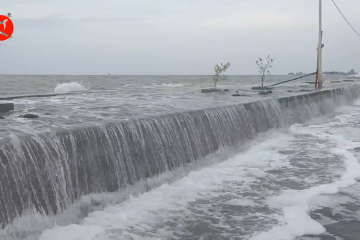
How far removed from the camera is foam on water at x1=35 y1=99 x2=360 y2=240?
17.4 feet

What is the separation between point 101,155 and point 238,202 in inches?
95.7

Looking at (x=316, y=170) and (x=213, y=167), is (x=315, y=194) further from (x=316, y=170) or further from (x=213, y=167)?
(x=213, y=167)

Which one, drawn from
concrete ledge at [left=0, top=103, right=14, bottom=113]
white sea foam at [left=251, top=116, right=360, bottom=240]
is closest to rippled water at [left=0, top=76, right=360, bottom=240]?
white sea foam at [left=251, top=116, right=360, bottom=240]

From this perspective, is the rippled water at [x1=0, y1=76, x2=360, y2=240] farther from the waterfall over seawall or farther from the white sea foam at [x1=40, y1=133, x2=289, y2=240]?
the waterfall over seawall

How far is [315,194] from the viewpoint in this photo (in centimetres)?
680

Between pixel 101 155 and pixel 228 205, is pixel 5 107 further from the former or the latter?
pixel 228 205

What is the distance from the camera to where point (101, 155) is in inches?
266

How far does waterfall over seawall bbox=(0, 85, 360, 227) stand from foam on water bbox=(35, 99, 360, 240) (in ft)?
1.41

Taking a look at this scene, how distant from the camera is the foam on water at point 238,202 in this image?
5309 mm

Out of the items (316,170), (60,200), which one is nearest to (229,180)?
(316,170)

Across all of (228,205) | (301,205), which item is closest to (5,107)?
(228,205)

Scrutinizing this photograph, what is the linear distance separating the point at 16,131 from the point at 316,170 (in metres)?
6.02

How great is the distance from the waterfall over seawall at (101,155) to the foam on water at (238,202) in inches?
16.9

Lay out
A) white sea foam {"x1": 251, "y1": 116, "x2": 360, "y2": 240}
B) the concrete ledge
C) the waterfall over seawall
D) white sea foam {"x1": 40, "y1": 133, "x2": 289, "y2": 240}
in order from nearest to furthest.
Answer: white sea foam {"x1": 251, "y1": 116, "x2": 360, "y2": 240}
the waterfall over seawall
white sea foam {"x1": 40, "y1": 133, "x2": 289, "y2": 240}
the concrete ledge
